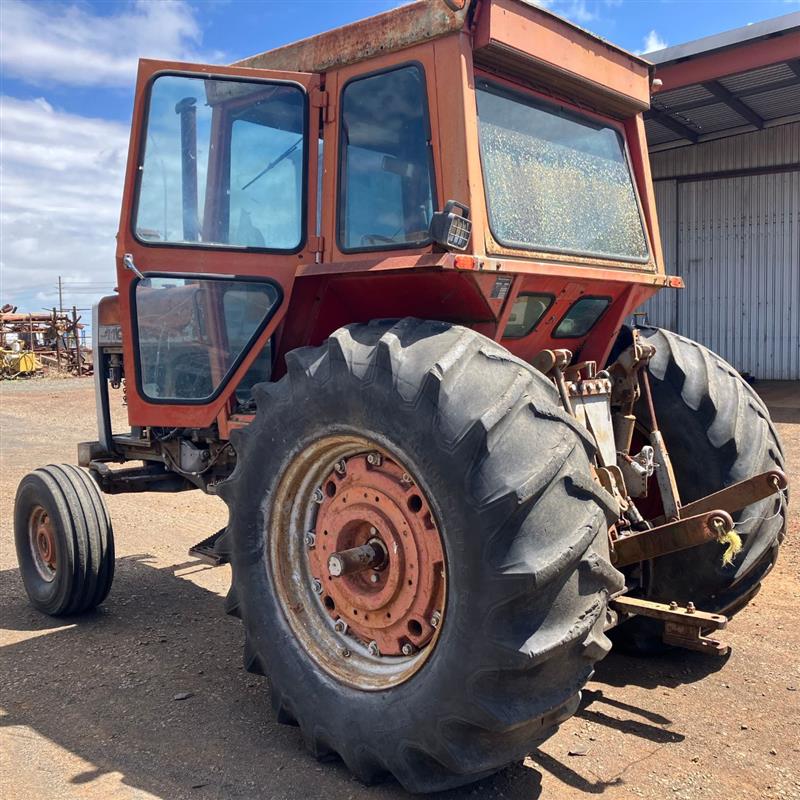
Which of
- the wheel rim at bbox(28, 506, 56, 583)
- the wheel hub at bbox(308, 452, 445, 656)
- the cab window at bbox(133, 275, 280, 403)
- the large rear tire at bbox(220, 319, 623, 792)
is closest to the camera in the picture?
the large rear tire at bbox(220, 319, 623, 792)

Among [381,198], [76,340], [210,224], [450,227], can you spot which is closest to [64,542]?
[210,224]

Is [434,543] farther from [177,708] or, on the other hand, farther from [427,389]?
[177,708]

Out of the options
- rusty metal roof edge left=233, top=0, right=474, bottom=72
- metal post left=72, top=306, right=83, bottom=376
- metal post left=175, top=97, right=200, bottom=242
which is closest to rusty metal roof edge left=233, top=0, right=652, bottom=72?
rusty metal roof edge left=233, top=0, right=474, bottom=72

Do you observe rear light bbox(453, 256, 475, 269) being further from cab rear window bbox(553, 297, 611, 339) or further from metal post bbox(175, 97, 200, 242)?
metal post bbox(175, 97, 200, 242)

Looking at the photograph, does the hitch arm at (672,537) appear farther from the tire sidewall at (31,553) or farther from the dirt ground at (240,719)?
the tire sidewall at (31,553)

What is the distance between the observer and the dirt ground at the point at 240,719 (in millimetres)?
2992

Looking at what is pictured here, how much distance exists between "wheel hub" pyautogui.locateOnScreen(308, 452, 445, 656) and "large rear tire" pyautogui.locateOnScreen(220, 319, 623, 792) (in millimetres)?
12

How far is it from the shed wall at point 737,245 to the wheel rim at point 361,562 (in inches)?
564

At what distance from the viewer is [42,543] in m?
5.15

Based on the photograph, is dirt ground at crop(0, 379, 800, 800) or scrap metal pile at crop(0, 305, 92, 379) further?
scrap metal pile at crop(0, 305, 92, 379)

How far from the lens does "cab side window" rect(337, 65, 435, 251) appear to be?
3449 mm

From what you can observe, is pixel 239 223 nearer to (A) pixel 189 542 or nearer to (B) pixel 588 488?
(B) pixel 588 488

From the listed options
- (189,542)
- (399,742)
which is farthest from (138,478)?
(399,742)

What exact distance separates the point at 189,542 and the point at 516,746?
14.8ft
